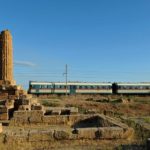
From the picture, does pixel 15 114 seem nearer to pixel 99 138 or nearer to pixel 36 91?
pixel 99 138

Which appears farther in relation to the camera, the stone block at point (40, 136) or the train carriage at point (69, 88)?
the train carriage at point (69, 88)

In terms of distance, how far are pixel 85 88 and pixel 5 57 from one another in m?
28.1

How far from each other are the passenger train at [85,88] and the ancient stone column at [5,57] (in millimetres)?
23884

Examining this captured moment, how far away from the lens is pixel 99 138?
8.32 m

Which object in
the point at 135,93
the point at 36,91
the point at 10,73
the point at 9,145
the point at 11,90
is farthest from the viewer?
the point at 135,93

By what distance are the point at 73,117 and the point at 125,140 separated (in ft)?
12.0

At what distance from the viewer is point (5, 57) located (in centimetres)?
2136

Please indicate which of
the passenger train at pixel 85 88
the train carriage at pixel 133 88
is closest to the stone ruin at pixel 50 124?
the passenger train at pixel 85 88

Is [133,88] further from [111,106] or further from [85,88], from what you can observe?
[111,106]

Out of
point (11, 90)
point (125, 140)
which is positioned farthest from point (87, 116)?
point (11, 90)

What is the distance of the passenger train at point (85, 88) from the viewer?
45812 mm

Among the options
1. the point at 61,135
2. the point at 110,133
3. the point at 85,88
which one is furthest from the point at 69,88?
the point at 61,135

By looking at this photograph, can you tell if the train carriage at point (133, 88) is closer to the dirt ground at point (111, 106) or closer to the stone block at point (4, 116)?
the dirt ground at point (111, 106)

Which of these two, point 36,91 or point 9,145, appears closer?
point 9,145
